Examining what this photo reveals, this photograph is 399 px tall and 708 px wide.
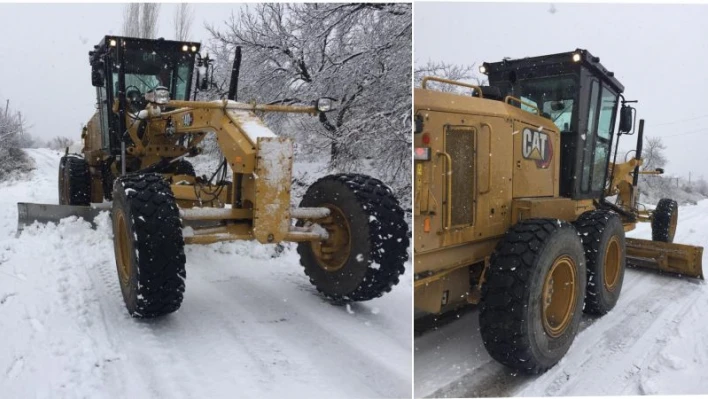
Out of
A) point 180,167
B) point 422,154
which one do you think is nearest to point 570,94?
point 422,154

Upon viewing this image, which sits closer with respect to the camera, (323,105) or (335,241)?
(323,105)

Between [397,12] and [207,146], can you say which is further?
[207,146]

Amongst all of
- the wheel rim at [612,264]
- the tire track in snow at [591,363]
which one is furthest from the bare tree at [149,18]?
the wheel rim at [612,264]

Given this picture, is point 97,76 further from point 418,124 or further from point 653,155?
point 653,155

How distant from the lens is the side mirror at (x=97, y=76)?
10.6 feet

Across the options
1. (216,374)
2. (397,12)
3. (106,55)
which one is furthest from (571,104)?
(106,55)

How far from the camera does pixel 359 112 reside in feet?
10.1

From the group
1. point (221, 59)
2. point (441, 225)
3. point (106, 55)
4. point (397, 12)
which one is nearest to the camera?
point (441, 225)

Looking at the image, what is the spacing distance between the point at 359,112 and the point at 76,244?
226 centimetres

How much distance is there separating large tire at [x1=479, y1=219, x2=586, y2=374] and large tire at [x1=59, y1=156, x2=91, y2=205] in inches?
161

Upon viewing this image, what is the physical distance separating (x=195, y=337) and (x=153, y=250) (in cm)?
42

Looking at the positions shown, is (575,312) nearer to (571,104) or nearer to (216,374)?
(571,104)

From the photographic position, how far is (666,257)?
13.1ft

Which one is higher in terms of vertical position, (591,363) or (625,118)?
(625,118)
